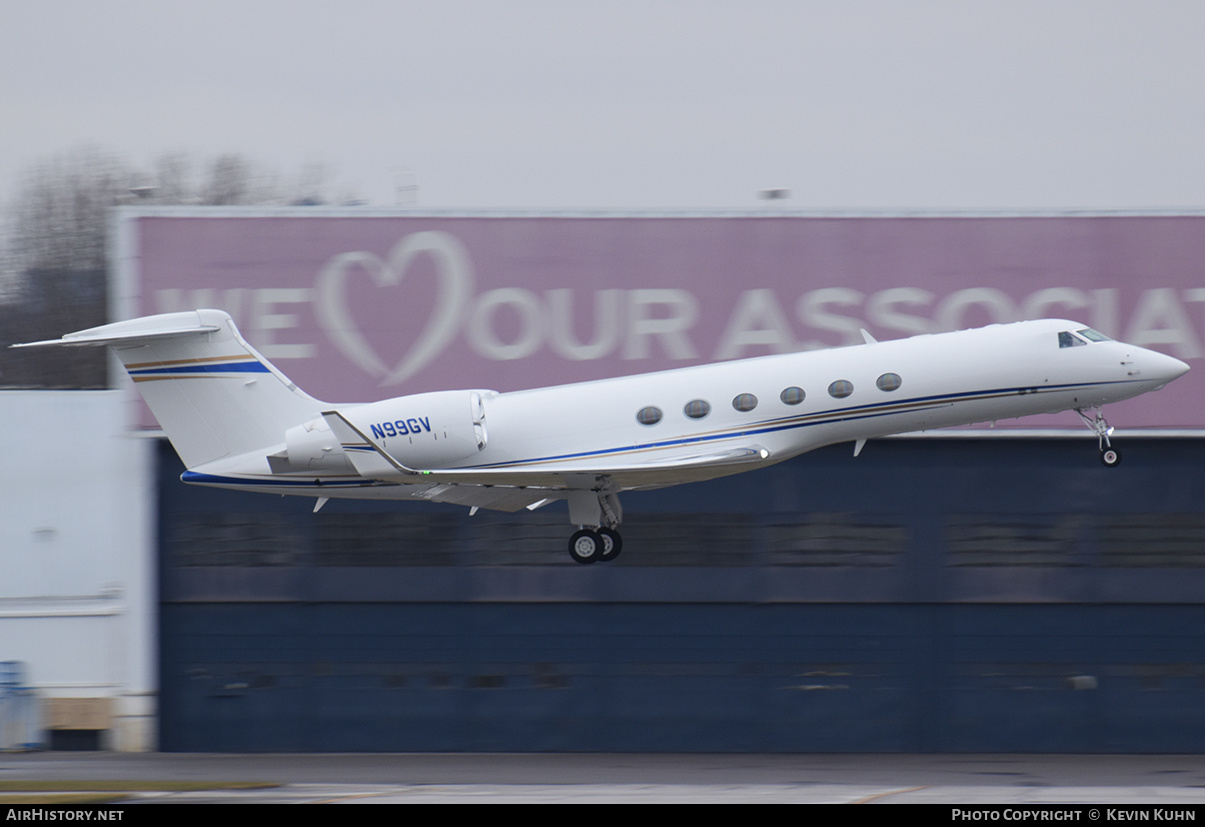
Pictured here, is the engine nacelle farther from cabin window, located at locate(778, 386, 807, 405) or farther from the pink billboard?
the pink billboard

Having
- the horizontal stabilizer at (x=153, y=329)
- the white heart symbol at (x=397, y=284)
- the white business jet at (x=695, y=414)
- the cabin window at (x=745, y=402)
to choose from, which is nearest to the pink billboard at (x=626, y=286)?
the white heart symbol at (x=397, y=284)

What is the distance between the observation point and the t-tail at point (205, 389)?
64.8 feet

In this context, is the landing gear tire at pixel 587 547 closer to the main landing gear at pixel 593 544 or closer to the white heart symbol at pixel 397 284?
the main landing gear at pixel 593 544

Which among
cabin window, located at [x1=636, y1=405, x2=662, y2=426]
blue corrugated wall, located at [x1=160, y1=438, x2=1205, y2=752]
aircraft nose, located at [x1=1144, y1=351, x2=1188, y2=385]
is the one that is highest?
aircraft nose, located at [x1=1144, y1=351, x2=1188, y2=385]

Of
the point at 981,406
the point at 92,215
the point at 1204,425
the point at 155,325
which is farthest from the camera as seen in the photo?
the point at 92,215

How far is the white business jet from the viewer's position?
18297mm

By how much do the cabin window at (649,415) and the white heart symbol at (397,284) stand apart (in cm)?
507

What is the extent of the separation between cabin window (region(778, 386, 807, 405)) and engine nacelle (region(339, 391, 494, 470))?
3834 millimetres

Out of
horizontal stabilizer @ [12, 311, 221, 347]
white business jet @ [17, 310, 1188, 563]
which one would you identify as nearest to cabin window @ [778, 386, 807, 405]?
white business jet @ [17, 310, 1188, 563]

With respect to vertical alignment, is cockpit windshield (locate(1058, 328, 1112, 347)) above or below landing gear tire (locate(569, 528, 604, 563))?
above
